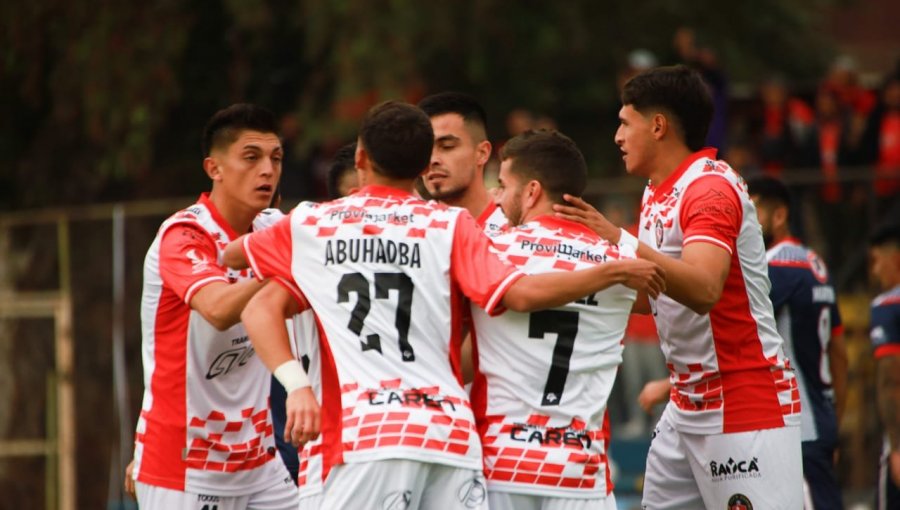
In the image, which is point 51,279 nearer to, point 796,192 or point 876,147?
point 796,192

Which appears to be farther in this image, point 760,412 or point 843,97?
point 843,97

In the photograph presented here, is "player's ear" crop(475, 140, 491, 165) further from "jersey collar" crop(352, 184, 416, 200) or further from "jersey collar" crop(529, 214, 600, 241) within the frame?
"jersey collar" crop(352, 184, 416, 200)

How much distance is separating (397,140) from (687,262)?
1.52 metres

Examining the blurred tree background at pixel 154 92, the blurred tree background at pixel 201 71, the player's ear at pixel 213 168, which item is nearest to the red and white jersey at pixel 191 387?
the player's ear at pixel 213 168

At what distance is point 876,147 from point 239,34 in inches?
277

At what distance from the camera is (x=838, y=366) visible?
952cm

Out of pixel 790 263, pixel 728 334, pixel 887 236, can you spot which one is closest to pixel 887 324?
pixel 887 236

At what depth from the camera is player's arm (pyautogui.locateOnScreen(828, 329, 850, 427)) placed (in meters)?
9.44

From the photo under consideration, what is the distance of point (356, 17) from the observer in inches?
612

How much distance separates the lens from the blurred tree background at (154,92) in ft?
46.8

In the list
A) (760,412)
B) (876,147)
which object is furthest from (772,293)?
(876,147)

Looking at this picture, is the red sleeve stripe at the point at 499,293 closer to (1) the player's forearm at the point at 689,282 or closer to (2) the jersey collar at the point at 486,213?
(1) the player's forearm at the point at 689,282

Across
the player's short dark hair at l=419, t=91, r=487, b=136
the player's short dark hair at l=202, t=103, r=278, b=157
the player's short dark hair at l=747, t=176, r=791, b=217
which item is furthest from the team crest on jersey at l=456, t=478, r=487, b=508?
the player's short dark hair at l=747, t=176, r=791, b=217

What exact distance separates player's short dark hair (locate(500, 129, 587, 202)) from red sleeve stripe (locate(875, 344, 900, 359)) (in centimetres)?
404
